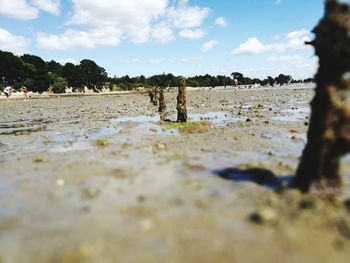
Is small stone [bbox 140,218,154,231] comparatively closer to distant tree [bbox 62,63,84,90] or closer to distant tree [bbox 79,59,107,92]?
distant tree [bbox 62,63,84,90]

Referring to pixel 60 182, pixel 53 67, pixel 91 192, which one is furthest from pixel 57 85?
pixel 91 192

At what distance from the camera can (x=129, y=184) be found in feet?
26.4

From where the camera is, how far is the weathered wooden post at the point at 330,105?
250 inches

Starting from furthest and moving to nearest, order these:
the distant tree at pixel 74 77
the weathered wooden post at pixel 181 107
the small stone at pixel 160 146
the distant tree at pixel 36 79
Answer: the distant tree at pixel 74 77 < the distant tree at pixel 36 79 < the weathered wooden post at pixel 181 107 < the small stone at pixel 160 146

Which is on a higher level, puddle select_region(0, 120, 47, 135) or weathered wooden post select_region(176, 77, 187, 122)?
weathered wooden post select_region(176, 77, 187, 122)

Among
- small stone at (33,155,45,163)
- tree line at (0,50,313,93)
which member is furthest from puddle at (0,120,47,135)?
tree line at (0,50,313,93)

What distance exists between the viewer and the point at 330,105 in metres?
6.51

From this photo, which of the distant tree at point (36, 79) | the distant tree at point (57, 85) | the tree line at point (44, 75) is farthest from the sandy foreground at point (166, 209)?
the distant tree at point (57, 85)

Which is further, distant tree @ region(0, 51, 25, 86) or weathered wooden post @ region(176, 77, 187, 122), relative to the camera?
distant tree @ region(0, 51, 25, 86)

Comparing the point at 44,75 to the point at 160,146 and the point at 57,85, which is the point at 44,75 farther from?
the point at 160,146

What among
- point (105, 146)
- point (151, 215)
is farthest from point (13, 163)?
point (151, 215)

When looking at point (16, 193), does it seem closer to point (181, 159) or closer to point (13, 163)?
point (13, 163)

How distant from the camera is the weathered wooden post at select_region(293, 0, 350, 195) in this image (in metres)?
6.34

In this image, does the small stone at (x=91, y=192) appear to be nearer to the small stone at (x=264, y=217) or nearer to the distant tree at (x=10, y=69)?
the small stone at (x=264, y=217)
